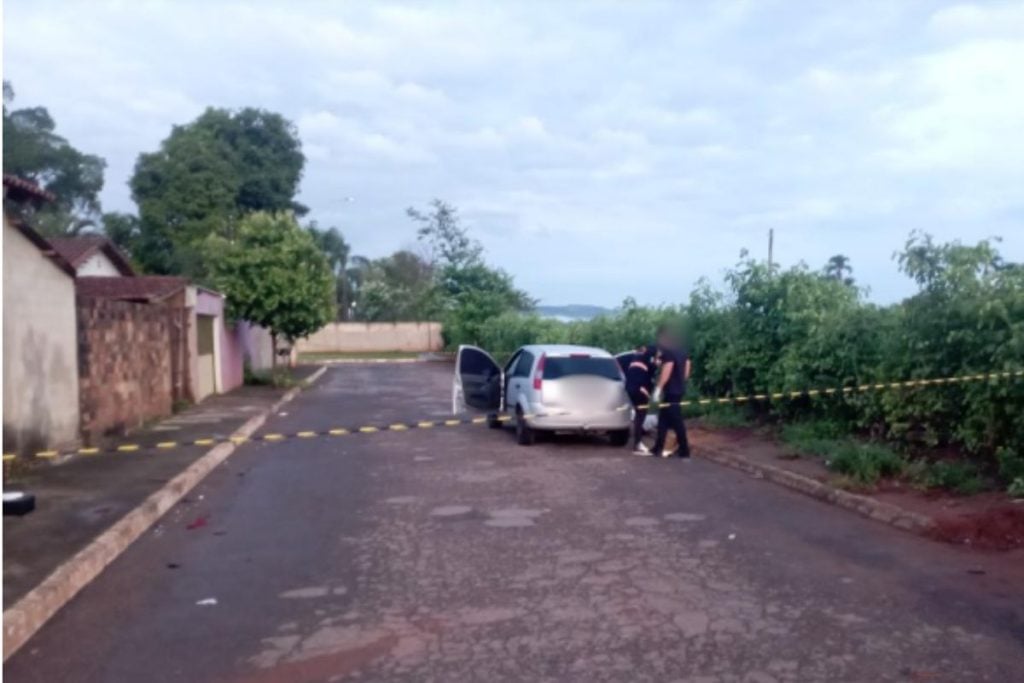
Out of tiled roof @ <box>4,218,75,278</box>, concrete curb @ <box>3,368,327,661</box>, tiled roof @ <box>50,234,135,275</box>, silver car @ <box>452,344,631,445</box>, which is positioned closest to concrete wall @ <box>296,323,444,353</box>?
tiled roof @ <box>50,234,135,275</box>

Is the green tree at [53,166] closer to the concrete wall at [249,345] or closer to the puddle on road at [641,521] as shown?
the concrete wall at [249,345]

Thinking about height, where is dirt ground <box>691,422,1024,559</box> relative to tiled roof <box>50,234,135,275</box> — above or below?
below

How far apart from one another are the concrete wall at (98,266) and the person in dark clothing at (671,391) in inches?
689

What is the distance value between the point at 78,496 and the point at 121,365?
285 inches

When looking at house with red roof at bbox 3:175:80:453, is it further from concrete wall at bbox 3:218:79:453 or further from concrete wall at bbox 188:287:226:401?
concrete wall at bbox 188:287:226:401

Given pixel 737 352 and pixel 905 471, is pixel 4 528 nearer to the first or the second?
pixel 905 471

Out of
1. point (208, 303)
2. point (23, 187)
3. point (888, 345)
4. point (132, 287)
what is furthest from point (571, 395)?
point (208, 303)

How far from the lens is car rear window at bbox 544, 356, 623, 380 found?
17.8 metres

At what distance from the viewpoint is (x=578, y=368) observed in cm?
1786

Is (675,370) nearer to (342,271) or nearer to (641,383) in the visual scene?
→ (641,383)

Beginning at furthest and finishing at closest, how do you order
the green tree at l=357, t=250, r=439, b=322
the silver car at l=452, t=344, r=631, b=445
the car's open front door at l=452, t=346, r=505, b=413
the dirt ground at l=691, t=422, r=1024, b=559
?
the green tree at l=357, t=250, r=439, b=322 < the car's open front door at l=452, t=346, r=505, b=413 < the silver car at l=452, t=344, r=631, b=445 < the dirt ground at l=691, t=422, r=1024, b=559

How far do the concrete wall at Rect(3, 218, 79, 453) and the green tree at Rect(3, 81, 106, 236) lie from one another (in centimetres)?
3259

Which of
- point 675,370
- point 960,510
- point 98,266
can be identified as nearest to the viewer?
point 960,510

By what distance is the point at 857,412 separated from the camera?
1578cm
